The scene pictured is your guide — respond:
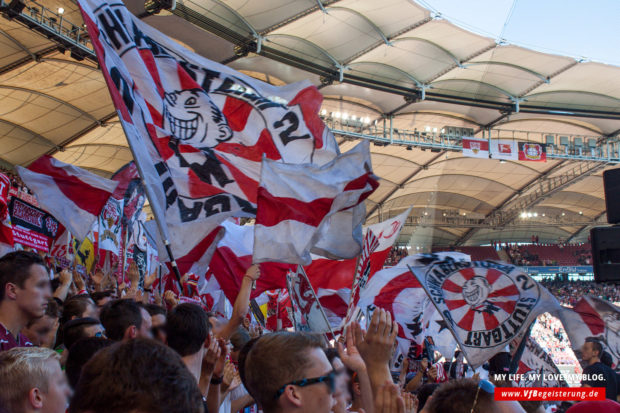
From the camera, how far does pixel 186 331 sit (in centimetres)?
335

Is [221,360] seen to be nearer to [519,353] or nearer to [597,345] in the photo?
[519,353]

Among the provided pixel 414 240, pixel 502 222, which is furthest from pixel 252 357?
pixel 502 222

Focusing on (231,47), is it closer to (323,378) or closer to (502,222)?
(323,378)

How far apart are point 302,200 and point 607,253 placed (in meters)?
2.47

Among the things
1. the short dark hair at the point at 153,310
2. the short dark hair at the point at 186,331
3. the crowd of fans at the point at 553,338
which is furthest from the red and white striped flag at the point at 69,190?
the crowd of fans at the point at 553,338

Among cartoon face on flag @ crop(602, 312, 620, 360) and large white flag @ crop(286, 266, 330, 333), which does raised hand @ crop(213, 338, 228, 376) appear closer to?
large white flag @ crop(286, 266, 330, 333)

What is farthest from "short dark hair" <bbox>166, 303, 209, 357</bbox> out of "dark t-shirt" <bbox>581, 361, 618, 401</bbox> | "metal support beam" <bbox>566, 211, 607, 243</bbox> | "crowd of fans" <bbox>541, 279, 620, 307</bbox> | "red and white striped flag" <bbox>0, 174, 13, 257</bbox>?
"metal support beam" <bbox>566, 211, 607, 243</bbox>

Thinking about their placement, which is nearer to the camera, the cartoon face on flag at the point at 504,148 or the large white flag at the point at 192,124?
the large white flag at the point at 192,124

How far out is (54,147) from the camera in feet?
84.8

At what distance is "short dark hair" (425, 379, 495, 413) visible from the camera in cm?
235

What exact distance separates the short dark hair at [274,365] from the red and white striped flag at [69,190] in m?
5.11

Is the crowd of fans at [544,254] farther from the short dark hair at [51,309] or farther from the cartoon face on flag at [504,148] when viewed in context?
the short dark hair at [51,309]

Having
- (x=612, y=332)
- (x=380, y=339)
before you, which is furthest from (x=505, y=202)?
(x=380, y=339)

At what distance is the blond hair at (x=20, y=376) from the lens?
2375 mm
